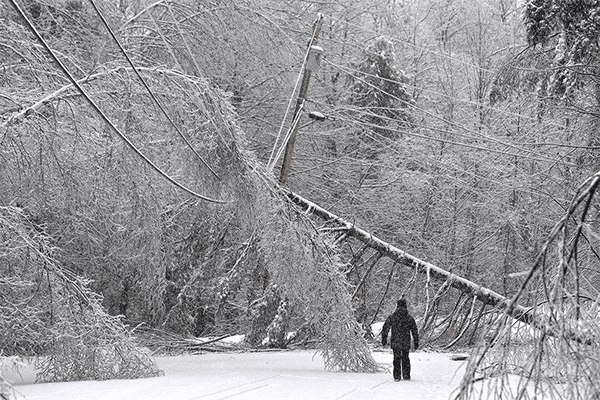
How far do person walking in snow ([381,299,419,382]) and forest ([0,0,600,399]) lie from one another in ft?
2.50

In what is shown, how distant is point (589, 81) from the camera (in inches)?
516

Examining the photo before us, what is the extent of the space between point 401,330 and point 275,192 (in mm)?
2742

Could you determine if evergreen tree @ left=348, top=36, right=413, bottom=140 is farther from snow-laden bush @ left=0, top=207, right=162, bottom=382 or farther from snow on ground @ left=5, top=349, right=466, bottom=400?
snow-laden bush @ left=0, top=207, right=162, bottom=382

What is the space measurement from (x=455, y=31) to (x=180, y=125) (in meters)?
21.3

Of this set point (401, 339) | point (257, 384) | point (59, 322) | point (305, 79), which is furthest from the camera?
point (305, 79)

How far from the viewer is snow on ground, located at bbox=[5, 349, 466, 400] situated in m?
9.37

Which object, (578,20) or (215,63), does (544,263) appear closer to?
(578,20)

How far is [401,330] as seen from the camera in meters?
11.8

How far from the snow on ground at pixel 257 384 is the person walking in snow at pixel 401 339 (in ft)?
0.72

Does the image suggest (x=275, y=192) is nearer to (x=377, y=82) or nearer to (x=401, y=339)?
(x=401, y=339)

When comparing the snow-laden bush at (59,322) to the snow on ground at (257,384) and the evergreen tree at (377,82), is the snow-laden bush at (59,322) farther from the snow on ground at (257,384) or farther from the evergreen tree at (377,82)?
the evergreen tree at (377,82)

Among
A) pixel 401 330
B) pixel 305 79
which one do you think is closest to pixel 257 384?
pixel 401 330

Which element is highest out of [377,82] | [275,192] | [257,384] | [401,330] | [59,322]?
[377,82]

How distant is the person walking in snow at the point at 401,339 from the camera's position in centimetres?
1161
